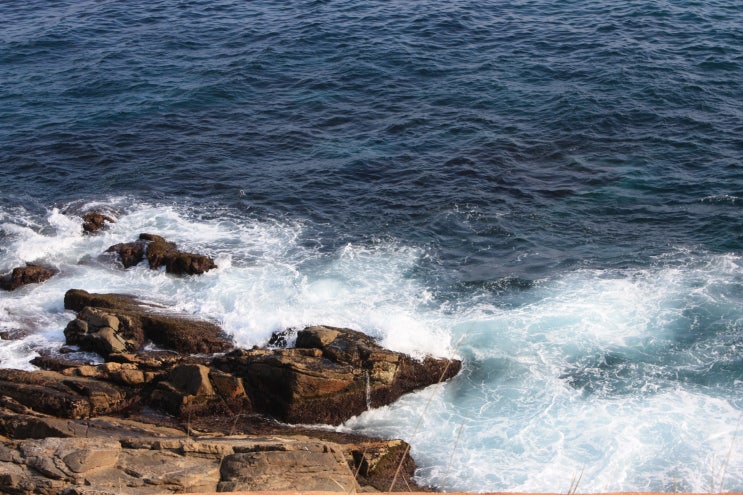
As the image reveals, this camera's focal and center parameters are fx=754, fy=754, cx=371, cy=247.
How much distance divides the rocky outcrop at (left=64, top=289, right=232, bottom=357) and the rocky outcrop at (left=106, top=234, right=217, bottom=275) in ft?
10.3

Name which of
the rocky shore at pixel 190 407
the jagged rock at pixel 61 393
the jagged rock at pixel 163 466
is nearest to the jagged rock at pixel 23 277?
the rocky shore at pixel 190 407

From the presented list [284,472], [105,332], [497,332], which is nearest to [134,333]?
[105,332]

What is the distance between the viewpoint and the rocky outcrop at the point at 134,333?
2042 cm

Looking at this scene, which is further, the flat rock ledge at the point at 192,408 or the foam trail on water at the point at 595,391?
the foam trail on water at the point at 595,391

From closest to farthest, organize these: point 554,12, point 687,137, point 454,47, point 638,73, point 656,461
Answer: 1. point 656,461
2. point 687,137
3. point 638,73
4. point 454,47
5. point 554,12

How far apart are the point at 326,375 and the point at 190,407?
3.37 meters

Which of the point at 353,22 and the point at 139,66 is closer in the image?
the point at 139,66

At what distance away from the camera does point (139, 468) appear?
42.5 ft

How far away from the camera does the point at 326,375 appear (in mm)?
18828

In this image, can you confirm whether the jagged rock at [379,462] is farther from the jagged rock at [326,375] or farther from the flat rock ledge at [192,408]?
the jagged rock at [326,375]

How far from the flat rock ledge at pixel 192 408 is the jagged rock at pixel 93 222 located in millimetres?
4949

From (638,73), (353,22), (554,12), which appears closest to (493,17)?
(554,12)

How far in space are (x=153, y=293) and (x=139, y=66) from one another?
831 inches

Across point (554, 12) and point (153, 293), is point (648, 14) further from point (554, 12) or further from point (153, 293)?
point (153, 293)
